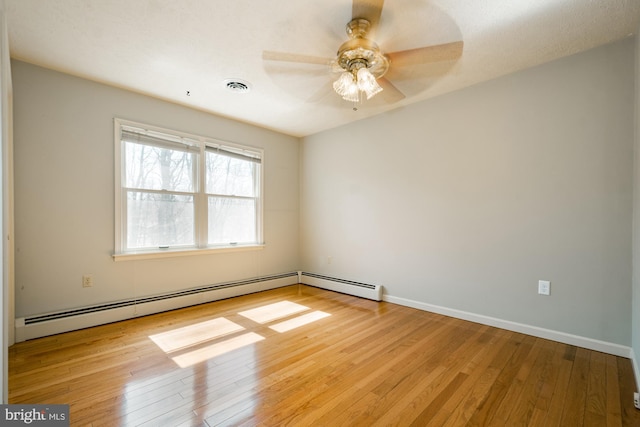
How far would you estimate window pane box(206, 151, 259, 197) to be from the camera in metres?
3.86

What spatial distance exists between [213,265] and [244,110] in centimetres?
207

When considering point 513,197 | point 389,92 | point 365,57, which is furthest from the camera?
point 389,92

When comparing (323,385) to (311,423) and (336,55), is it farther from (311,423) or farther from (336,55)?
(336,55)

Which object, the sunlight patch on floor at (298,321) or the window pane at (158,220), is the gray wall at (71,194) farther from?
the sunlight patch on floor at (298,321)

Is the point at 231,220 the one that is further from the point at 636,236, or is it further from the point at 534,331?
the point at 636,236

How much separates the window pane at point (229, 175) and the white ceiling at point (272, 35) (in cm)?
106

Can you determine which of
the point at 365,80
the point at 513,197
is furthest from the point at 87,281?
the point at 513,197

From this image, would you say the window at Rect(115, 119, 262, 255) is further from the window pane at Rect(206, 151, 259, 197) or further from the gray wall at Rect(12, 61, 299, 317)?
the gray wall at Rect(12, 61, 299, 317)

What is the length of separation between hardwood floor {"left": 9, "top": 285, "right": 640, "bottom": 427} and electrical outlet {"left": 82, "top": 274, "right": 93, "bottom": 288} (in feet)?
1.44

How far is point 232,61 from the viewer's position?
257 cm

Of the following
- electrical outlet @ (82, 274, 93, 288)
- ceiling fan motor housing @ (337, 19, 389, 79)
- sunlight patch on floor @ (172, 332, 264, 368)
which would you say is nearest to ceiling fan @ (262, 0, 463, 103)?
ceiling fan motor housing @ (337, 19, 389, 79)

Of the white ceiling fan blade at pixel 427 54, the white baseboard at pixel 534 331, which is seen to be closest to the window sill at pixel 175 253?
the white baseboard at pixel 534 331

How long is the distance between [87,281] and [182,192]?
1314 mm

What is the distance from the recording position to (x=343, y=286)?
13.6ft
